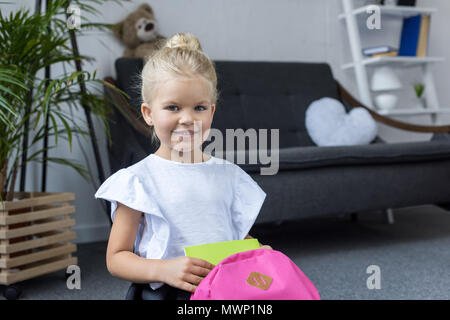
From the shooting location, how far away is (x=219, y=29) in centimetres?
278

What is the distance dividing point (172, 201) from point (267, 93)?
1.92 meters

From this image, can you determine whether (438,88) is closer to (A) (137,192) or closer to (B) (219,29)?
(B) (219,29)

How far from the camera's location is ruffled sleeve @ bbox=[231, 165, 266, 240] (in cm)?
81

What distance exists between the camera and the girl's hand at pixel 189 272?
640 mm

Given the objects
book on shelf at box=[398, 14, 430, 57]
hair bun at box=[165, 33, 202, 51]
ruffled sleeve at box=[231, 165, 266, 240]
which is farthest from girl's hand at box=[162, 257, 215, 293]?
book on shelf at box=[398, 14, 430, 57]

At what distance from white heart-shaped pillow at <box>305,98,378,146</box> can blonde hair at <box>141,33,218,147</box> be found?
1.67 m

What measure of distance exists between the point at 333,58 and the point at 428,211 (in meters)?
1.11

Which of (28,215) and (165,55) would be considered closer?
(165,55)

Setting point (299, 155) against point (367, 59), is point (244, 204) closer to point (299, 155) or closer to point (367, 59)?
point (299, 155)

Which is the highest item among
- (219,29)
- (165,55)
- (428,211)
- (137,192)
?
(219,29)

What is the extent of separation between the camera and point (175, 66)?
0.74 m

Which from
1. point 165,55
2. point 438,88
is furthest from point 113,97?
point 438,88

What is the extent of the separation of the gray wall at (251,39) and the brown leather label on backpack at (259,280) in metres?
1.87

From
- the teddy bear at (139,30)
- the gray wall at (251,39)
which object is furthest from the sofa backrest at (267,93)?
the gray wall at (251,39)
